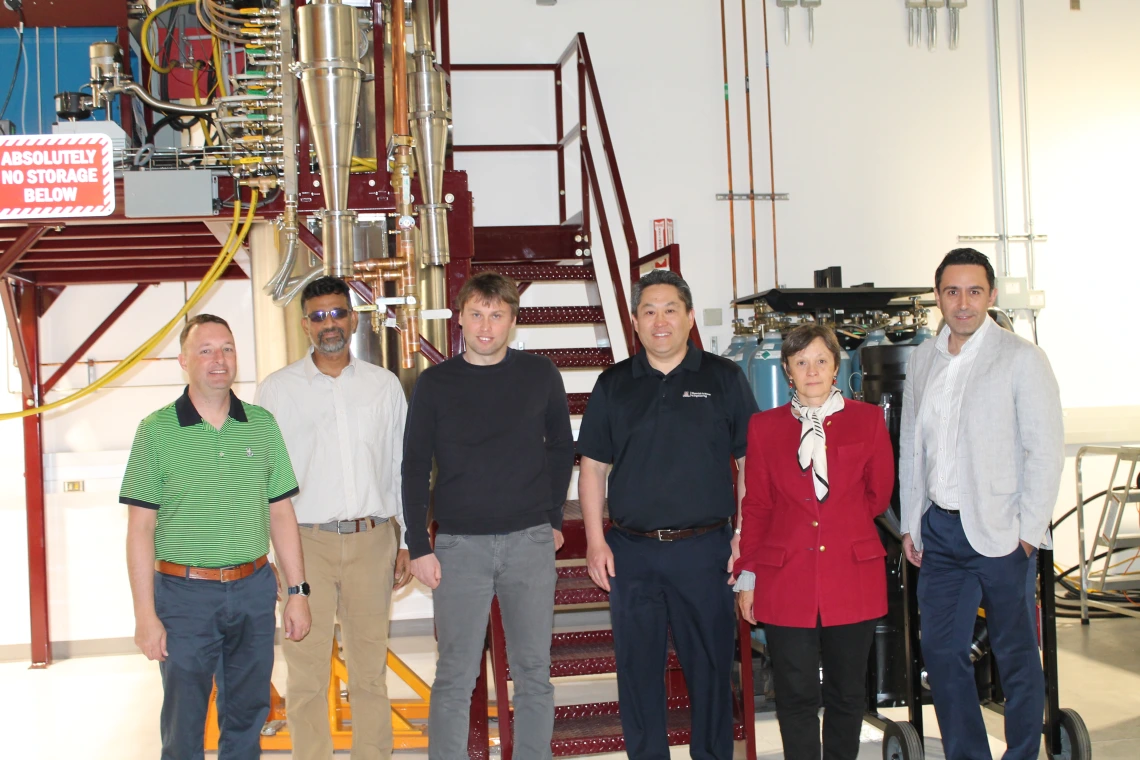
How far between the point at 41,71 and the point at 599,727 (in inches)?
157

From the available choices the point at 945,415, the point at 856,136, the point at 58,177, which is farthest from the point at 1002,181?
the point at 58,177

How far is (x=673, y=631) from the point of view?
2.94 metres

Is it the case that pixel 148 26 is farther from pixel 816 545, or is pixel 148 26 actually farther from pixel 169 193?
pixel 816 545

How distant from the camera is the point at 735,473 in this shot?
10.5ft

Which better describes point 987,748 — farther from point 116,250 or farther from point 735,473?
point 116,250

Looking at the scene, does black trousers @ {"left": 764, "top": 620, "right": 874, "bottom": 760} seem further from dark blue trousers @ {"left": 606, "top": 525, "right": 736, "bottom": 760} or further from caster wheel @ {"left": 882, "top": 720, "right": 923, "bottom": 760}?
caster wheel @ {"left": 882, "top": 720, "right": 923, "bottom": 760}

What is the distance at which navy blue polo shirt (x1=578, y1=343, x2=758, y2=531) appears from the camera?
2867 mm

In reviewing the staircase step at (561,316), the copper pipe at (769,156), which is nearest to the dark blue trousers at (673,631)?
the staircase step at (561,316)

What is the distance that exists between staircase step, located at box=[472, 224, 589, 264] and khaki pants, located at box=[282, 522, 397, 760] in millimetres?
3042

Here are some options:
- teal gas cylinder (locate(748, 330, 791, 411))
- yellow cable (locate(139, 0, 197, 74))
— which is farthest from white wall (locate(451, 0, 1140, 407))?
yellow cable (locate(139, 0, 197, 74))

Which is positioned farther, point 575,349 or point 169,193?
point 575,349

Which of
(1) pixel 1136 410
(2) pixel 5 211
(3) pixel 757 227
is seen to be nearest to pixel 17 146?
(2) pixel 5 211

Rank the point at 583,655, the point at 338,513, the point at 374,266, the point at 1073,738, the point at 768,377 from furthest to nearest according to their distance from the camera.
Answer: the point at 768,377, the point at 374,266, the point at 583,655, the point at 1073,738, the point at 338,513

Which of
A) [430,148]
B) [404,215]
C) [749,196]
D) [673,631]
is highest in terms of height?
[749,196]
